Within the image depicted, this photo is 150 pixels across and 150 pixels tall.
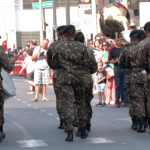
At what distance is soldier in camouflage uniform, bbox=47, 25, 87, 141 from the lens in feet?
26.2

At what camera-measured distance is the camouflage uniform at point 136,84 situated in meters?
9.05

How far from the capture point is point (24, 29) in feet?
243

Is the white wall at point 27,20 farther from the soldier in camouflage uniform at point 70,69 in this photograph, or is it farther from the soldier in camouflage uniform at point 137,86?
the soldier in camouflage uniform at point 70,69

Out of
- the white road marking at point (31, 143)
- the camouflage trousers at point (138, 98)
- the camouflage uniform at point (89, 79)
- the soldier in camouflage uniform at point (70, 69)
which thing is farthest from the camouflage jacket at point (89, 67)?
the white road marking at point (31, 143)

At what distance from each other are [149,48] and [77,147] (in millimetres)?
1885

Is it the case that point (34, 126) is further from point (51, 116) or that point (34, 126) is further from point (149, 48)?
point (149, 48)

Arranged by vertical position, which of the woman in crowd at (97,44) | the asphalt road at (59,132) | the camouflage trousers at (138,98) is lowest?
the asphalt road at (59,132)

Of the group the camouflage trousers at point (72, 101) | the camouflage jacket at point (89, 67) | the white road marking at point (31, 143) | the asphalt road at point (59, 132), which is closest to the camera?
the asphalt road at point (59, 132)

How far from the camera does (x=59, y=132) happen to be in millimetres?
9172

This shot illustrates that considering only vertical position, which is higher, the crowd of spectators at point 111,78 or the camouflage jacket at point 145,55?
the camouflage jacket at point 145,55

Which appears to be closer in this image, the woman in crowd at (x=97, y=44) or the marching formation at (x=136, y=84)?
the marching formation at (x=136, y=84)

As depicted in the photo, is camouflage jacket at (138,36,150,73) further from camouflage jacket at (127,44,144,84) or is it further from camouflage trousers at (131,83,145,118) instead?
camouflage trousers at (131,83,145,118)

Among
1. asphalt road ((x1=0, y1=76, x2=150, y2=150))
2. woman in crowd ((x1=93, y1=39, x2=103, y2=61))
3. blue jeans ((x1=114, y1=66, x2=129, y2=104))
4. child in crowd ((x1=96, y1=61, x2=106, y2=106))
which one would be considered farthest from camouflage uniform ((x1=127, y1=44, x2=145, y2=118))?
woman in crowd ((x1=93, y1=39, x2=103, y2=61))

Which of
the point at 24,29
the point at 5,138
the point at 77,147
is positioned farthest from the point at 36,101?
the point at 24,29
